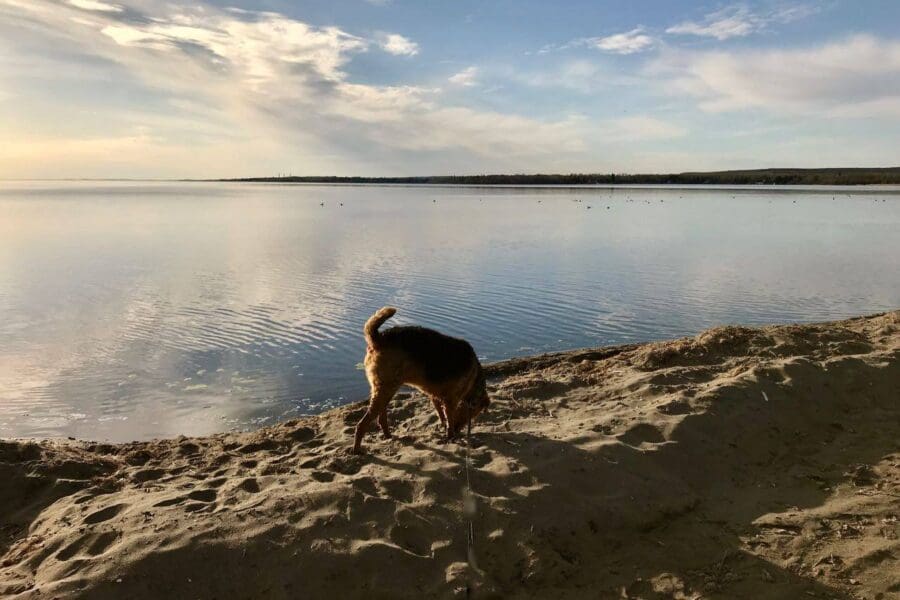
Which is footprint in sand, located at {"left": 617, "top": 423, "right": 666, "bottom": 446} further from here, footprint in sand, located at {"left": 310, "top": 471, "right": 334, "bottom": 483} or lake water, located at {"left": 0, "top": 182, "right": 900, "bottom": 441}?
lake water, located at {"left": 0, "top": 182, "right": 900, "bottom": 441}

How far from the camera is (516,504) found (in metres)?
5.04

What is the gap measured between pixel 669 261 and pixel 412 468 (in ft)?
74.7

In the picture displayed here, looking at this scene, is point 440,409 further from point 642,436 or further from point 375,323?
point 642,436

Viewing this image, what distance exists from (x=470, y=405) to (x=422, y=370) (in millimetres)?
840

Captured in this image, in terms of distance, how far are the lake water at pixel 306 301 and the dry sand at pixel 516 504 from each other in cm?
253

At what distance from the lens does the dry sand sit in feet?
13.8

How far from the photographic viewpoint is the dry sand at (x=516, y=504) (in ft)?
13.8

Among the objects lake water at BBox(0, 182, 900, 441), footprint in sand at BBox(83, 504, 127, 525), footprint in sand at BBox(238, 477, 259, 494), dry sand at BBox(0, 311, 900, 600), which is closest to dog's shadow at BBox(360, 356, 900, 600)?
dry sand at BBox(0, 311, 900, 600)

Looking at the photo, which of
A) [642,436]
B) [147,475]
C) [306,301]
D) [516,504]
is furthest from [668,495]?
[306,301]

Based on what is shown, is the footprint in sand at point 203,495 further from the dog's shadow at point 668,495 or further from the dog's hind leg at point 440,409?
the dog's hind leg at point 440,409

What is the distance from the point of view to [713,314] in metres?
16.2

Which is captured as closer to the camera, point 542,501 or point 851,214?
point 542,501

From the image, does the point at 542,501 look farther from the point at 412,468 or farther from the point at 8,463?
the point at 8,463

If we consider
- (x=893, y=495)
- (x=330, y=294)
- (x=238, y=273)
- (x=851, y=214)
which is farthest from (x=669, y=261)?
(x=851, y=214)
